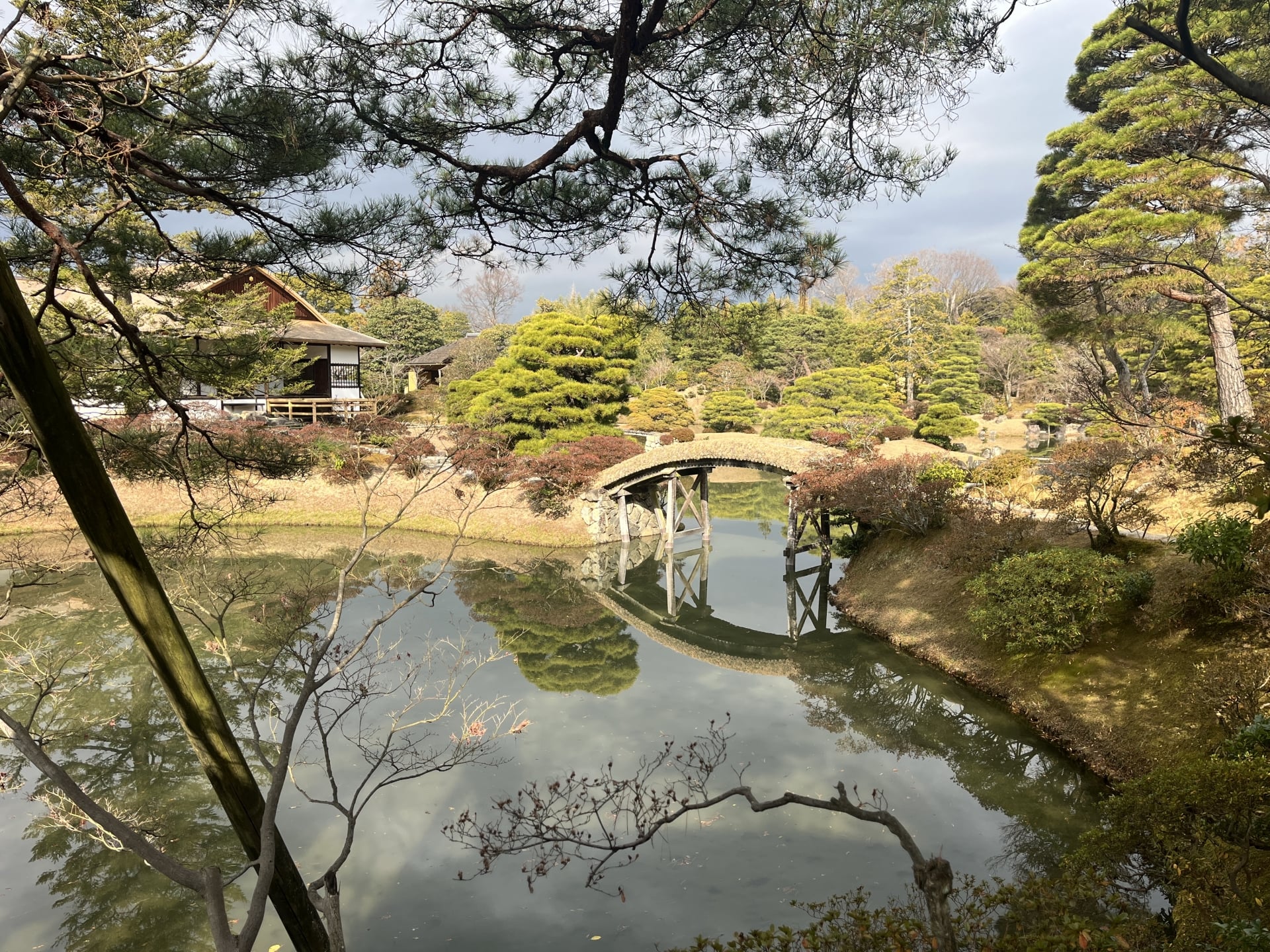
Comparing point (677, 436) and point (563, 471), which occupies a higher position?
point (677, 436)

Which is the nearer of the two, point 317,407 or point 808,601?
point 808,601

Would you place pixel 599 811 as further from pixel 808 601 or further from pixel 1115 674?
pixel 808 601

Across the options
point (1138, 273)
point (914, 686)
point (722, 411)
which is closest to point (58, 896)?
point (914, 686)

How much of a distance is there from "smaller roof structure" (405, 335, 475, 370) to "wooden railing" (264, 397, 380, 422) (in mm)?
8559

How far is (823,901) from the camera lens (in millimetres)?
5730

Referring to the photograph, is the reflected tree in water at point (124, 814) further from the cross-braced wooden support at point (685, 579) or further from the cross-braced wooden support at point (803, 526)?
the cross-braced wooden support at point (803, 526)

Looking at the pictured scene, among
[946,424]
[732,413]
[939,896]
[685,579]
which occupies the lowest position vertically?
[685,579]

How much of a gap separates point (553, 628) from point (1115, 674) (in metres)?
8.62

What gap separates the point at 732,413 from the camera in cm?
3166

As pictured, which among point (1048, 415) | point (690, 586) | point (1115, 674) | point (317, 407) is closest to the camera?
point (1115, 674)

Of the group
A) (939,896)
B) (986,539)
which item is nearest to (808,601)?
(986,539)

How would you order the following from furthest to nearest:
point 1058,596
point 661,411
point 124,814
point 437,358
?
point 437,358 → point 661,411 → point 1058,596 → point 124,814

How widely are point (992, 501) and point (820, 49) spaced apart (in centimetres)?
1112

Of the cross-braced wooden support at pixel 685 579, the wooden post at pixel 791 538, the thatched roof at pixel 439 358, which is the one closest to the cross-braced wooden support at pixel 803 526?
the wooden post at pixel 791 538
